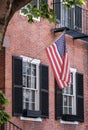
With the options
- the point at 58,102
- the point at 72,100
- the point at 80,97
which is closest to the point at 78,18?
the point at 80,97

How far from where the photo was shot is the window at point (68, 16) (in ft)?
71.3

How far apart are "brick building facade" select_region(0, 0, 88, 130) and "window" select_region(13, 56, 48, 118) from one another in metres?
0.03

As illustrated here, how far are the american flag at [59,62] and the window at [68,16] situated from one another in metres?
2.78

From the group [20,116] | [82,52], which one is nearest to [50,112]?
[20,116]

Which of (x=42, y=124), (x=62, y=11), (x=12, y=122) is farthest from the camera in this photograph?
(x=62, y=11)

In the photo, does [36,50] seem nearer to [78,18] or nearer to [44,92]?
[44,92]

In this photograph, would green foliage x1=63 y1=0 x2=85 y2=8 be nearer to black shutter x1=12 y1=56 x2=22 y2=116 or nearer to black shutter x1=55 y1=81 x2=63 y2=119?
black shutter x1=12 y1=56 x2=22 y2=116

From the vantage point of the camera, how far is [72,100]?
22.2 meters

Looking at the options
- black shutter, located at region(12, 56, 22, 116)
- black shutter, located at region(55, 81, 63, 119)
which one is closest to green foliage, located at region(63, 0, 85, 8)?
black shutter, located at region(12, 56, 22, 116)

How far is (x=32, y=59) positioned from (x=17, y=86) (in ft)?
4.42

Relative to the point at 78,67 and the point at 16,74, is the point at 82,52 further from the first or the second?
the point at 16,74

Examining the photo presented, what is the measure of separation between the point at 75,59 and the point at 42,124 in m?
3.57

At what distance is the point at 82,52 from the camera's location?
23.3 metres

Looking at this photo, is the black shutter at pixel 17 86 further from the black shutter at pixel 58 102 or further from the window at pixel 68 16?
the window at pixel 68 16
